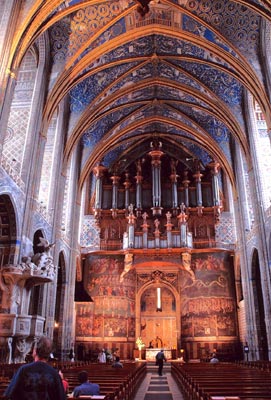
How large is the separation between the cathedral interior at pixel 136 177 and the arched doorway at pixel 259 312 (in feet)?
0.32

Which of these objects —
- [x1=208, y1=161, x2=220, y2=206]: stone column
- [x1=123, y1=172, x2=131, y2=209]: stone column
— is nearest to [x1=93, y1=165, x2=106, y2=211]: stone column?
[x1=123, y1=172, x2=131, y2=209]: stone column

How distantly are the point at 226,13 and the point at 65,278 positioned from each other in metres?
17.1

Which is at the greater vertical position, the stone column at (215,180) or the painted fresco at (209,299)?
the stone column at (215,180)

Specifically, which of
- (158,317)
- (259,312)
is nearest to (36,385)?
(259,312)

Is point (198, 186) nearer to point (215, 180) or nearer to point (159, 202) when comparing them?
point (215, 180)

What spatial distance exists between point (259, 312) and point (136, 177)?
13944mm

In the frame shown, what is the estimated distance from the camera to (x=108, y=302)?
1015 inches

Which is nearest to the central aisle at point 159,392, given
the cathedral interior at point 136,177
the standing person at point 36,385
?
the cathedral interior at point 136,177

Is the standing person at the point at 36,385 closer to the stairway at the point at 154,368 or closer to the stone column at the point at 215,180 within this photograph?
the stairway at the point at 154,368

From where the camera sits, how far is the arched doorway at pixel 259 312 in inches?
770

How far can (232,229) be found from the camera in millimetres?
27359

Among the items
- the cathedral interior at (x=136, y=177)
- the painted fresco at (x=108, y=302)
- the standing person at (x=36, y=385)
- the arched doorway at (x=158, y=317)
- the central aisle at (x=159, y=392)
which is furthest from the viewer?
the arched doorway at (x=158, y=317)

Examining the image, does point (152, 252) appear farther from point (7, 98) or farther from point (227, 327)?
point (7, 98)

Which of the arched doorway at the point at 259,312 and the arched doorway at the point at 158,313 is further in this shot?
the arched doorway at the point at 158,313
